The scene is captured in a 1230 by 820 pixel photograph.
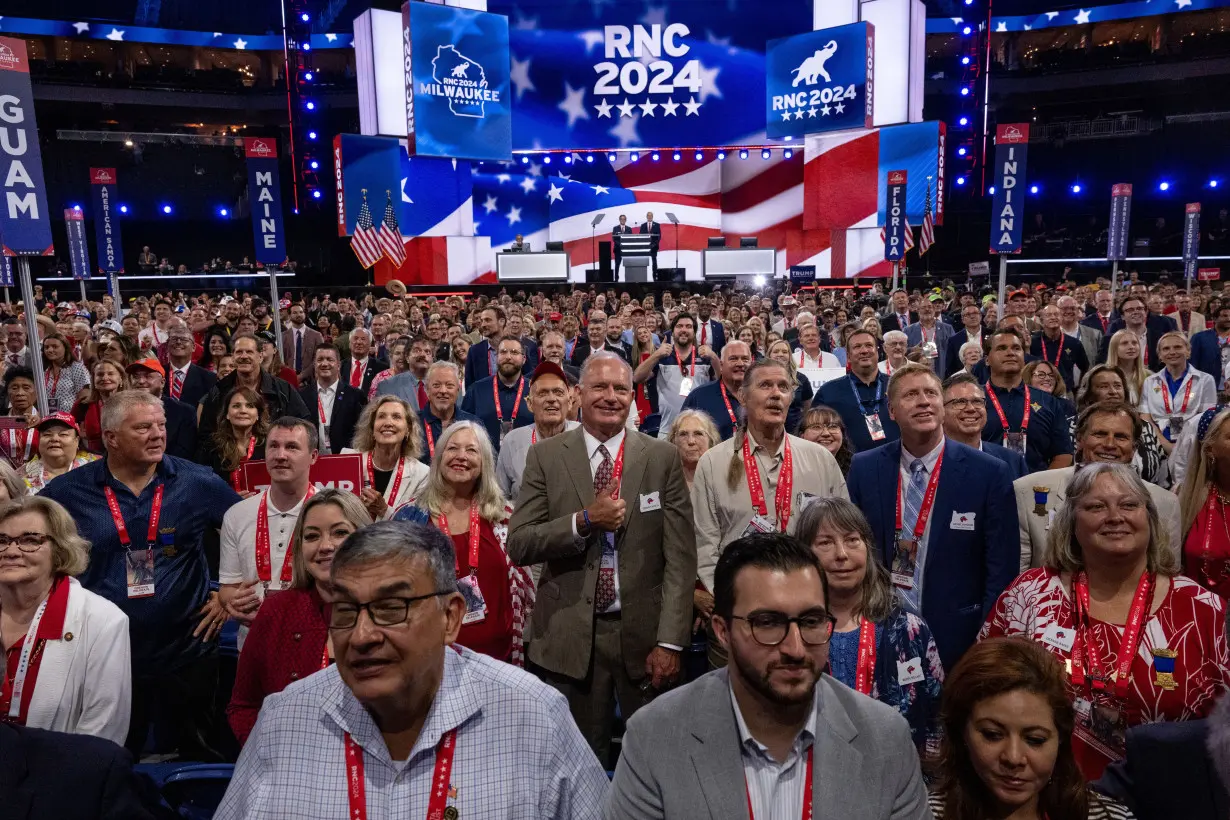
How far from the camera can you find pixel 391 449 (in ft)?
16.2

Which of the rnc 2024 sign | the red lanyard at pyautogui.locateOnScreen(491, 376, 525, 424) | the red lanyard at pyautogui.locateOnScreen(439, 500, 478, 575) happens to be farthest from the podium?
the red lanyard at pyautogui.locateOnScreen(439, 500, 478, 575)

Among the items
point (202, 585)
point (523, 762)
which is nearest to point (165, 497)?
point (202, 585)

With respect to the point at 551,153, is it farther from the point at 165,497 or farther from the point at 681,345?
the point at 165,497

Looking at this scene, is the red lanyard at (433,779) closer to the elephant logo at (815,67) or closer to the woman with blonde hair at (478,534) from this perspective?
the woman with blonde hair at (478,534)

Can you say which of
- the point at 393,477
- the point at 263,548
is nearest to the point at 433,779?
the point at 263,548

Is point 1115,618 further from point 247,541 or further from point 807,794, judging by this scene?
point 247,541

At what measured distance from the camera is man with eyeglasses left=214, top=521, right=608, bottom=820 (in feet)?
5.71

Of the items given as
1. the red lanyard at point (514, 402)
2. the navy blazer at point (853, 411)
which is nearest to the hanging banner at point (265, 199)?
the red lanyard at point (514, 402)

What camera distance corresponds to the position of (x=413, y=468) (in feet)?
16.0

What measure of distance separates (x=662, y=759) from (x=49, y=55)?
36.5 metres

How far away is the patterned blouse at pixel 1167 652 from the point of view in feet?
8.59

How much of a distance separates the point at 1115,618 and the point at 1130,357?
189 inches

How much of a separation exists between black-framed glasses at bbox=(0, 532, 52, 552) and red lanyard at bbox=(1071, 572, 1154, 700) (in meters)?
3.35

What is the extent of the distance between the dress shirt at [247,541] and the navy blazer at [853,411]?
11.3ft
